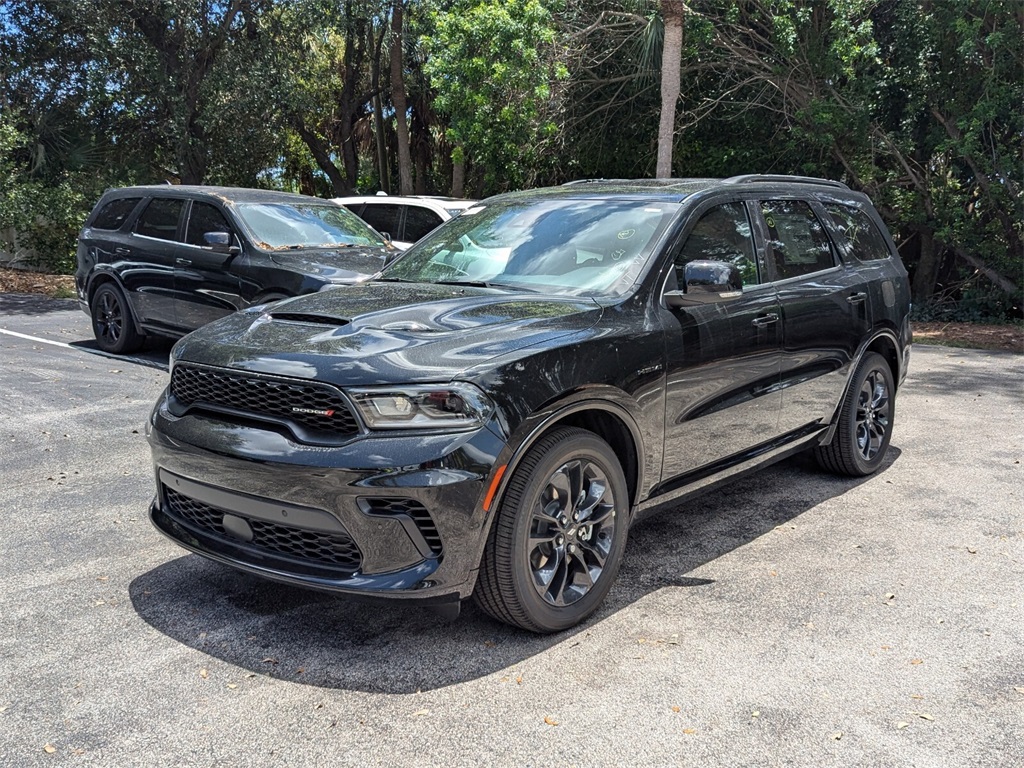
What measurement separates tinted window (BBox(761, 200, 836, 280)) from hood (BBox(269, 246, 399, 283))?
4.15 m

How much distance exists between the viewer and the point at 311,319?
13.7 feet

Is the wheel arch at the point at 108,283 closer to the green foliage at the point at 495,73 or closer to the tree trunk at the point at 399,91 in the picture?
the green foliage at the point at 495,73

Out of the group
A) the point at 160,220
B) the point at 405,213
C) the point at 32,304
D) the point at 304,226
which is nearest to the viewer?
the point at 304,226

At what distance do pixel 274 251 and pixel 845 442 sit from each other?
5721 millimetres

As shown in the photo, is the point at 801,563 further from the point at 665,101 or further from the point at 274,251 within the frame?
the point at 665,101

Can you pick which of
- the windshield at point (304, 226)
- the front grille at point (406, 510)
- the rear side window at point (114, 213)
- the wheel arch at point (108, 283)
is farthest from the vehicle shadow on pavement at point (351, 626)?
the rear side window at point (114, 213)

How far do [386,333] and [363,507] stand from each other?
29.6 inches

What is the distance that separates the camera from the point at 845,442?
6129 mm

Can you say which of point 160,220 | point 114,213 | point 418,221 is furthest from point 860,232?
point 114,213

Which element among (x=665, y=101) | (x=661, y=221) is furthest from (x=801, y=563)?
(x=665, y=101)

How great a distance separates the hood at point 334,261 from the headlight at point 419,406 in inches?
210

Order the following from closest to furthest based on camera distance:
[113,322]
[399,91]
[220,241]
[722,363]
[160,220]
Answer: [722,363] → [220,241] → [160,220] → [113,322] → [399,91]

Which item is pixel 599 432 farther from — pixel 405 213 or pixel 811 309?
pixel 405 213

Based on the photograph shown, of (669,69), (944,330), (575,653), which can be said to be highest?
(669,69)
